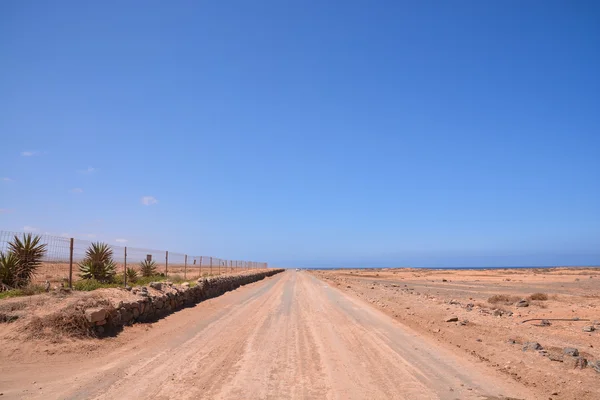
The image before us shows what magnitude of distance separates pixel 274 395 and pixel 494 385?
3.99 m

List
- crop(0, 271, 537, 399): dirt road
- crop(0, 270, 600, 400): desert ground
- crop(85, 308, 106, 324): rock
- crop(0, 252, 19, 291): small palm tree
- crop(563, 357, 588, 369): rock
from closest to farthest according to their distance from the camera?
crop(0, 271, 537, 399): dirt road → crop(0, 270, 600, 400): desert ground → crop(563, 357, 588, 369): rock → crop(85, 308, 106, 324): rock → crop(0, 252, 19, 291): small palm tree

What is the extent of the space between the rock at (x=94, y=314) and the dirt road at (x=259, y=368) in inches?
30.6

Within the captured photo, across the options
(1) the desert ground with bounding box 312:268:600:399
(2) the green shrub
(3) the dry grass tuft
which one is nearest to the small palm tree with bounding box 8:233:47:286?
(2) the green shrub

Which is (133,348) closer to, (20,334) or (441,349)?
(20,334)

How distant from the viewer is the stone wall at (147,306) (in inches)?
449

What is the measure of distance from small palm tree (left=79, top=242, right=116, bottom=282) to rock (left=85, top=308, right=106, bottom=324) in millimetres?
8698

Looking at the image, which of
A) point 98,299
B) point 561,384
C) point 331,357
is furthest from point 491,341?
point 98,299

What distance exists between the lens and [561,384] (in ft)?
25.1

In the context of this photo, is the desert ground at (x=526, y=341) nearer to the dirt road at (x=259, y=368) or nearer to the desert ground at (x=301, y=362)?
the desert ground at (x=301, y=362)

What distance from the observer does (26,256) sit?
15.7 m

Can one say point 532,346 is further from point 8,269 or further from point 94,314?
point 8,269

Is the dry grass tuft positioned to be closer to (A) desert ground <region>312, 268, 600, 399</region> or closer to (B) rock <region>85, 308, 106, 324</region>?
(B) rock <region>85, 308, 106, 324</region>

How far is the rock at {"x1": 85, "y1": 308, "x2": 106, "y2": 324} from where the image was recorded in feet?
36.2

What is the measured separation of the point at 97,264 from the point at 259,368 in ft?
48.4
